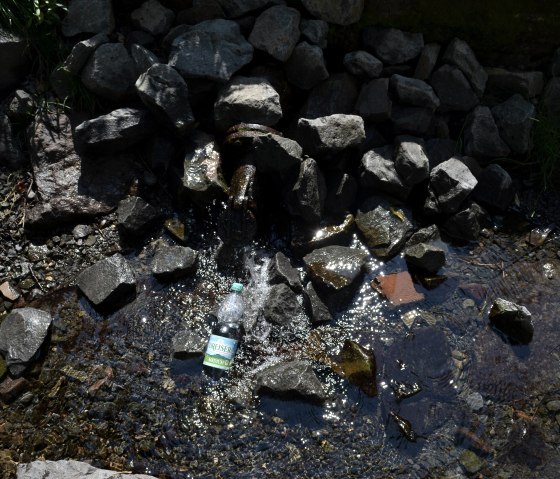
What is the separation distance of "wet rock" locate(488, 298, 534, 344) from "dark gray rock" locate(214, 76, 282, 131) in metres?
2.64

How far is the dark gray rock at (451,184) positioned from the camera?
17.8 feet

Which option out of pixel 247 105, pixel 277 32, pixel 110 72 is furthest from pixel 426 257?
pixel 110 72

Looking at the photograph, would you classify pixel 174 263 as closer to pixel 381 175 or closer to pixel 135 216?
pixel 135 216

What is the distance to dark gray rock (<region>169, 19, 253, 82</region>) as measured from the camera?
5438 millimetres

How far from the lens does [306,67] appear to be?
5.69 meters

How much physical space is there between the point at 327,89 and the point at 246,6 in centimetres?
116

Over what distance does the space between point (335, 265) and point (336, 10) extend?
102 inches

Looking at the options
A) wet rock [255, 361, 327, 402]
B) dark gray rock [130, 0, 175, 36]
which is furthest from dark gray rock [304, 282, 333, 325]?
dark gray rock [130, 0, 175, 36]

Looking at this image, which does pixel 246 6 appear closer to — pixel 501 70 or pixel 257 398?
pixel 501 70

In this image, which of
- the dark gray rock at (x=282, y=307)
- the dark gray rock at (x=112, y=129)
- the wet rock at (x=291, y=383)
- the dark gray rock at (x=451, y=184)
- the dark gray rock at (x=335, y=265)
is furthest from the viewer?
the dark gray rock at (x=451, y=184)

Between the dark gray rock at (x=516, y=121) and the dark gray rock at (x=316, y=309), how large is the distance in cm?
275

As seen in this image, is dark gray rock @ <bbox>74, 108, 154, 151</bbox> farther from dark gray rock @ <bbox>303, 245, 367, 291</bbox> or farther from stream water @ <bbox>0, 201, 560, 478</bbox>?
dark gray rock @ <bbox>303, 245, 367, 291</bbox>

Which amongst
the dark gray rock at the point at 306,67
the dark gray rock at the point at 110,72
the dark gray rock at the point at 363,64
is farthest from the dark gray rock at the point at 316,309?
the dark gray rock at the point at 110,72

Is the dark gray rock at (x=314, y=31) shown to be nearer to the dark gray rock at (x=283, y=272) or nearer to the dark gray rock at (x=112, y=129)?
the dark gray rock at (x=112, y=129)
